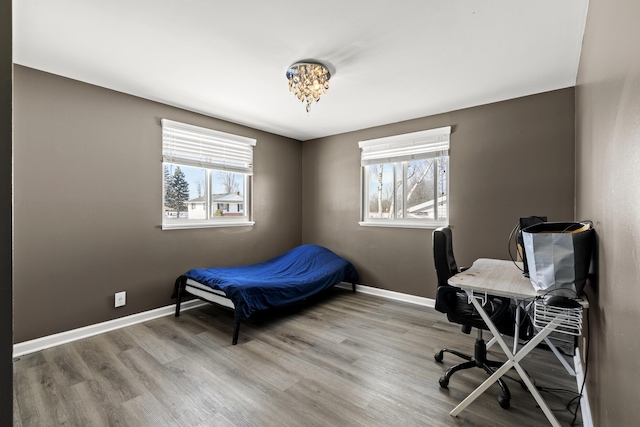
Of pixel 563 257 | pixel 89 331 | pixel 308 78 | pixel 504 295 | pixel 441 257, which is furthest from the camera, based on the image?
pixel 89 331

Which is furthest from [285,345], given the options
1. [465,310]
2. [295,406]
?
[465,310]

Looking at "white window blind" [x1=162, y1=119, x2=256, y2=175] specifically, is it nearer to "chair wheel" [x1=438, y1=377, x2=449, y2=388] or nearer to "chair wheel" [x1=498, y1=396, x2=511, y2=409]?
"chair wheel" [x1=438, y1=377, x2=449, y2=388]

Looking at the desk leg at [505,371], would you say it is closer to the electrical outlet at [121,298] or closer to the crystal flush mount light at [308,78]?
the crystal flush mount light at [308,78]

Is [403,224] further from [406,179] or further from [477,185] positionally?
[477,185]

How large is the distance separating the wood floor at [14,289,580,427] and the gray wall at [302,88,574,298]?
39.4 inches

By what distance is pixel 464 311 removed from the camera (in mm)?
1992

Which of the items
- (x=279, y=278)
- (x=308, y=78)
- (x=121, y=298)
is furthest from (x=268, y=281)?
(x=308, y=78)

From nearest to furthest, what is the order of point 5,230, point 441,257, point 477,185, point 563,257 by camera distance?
point 5,230 < point 563,257 < point 441,257 < point 477,185

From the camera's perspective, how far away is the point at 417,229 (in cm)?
371

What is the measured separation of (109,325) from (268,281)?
1559 mm

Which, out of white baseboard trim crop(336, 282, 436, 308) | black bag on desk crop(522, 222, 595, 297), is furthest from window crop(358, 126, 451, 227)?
black bag on desk crop(522, 222, 595, 297)

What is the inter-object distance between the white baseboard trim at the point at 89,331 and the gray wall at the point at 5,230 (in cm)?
262

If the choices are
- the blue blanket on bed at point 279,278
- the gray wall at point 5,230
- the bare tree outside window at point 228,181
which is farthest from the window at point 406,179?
the gray wall at point 5,230

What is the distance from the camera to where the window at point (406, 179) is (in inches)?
140
